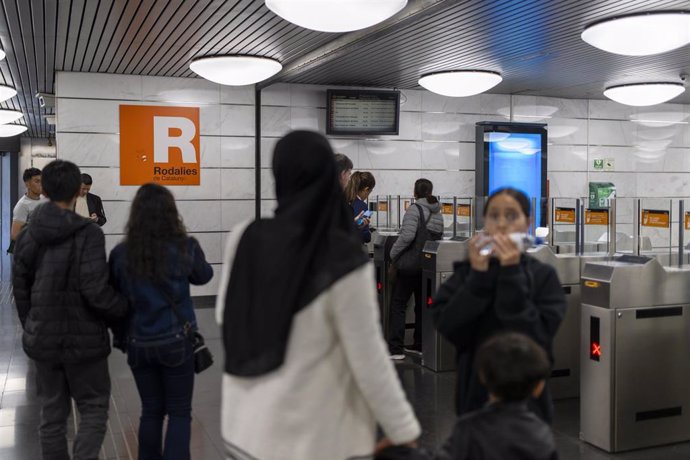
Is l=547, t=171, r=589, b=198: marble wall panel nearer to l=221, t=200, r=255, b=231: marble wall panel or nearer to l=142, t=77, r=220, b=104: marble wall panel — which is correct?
l=221, t=200, r=255, b=231: marble wall panel

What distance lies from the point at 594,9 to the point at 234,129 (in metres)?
5.20

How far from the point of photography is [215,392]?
530 centimetres

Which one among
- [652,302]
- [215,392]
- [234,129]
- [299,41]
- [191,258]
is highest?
[299,41]

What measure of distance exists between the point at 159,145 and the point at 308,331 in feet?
26.9

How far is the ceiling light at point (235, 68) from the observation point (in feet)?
25.5

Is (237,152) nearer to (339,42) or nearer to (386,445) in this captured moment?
(339,42)

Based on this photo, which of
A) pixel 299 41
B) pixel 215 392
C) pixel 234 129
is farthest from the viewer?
pixel 234 129

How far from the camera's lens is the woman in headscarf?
1654mm

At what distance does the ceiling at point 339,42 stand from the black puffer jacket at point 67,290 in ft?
10.8

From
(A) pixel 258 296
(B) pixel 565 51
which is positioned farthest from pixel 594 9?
(A) pixel 258 296

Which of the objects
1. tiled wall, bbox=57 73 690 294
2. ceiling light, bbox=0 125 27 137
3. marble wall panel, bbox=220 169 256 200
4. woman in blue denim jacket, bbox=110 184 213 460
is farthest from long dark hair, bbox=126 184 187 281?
ceiling light, bbox=0 125 27 137

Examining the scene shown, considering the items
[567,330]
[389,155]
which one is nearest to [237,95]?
[389,155]

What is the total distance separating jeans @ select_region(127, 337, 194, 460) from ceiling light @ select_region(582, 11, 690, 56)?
4.52m

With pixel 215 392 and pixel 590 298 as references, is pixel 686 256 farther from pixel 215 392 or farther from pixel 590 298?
pixel 215 392
